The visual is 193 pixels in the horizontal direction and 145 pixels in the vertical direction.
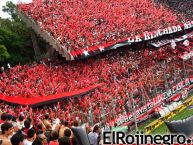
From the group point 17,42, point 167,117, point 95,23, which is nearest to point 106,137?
point 167,117

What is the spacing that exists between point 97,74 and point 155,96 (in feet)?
15.1

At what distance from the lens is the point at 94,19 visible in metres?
28.1

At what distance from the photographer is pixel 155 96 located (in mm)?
19016

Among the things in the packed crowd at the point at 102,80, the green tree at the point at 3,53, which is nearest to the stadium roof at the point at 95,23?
the packed crowd at the point at 102,80

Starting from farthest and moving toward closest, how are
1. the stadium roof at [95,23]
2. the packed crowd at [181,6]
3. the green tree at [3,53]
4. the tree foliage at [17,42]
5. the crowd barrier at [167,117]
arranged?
the packed crowd at [181,6], the tree foliage at [17,42], the green tree at [3,53], the stadium roof at [95,23], the crowd barrier at [167,117]

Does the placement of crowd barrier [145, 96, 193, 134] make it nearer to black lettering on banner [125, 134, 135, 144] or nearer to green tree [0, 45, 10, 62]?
black lettering on banner [125, 134, 135, 144]

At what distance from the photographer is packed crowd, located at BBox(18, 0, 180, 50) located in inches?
973

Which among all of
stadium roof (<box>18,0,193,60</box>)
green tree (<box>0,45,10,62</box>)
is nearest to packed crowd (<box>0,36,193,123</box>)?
stadium roof (<box>18,0,193,60</box>)

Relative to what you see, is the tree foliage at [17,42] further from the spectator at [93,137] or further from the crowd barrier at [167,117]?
the spectator at [93,137]

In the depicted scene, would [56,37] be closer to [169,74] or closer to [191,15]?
[169,74]

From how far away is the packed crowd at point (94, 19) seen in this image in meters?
24.7

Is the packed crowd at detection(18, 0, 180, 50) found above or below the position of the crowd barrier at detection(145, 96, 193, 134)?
above

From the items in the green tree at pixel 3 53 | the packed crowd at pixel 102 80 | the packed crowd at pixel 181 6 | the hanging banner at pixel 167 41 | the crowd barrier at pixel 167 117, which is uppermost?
the packed crowd at pixel 181 6

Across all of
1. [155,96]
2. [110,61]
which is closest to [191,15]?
[110,61]
